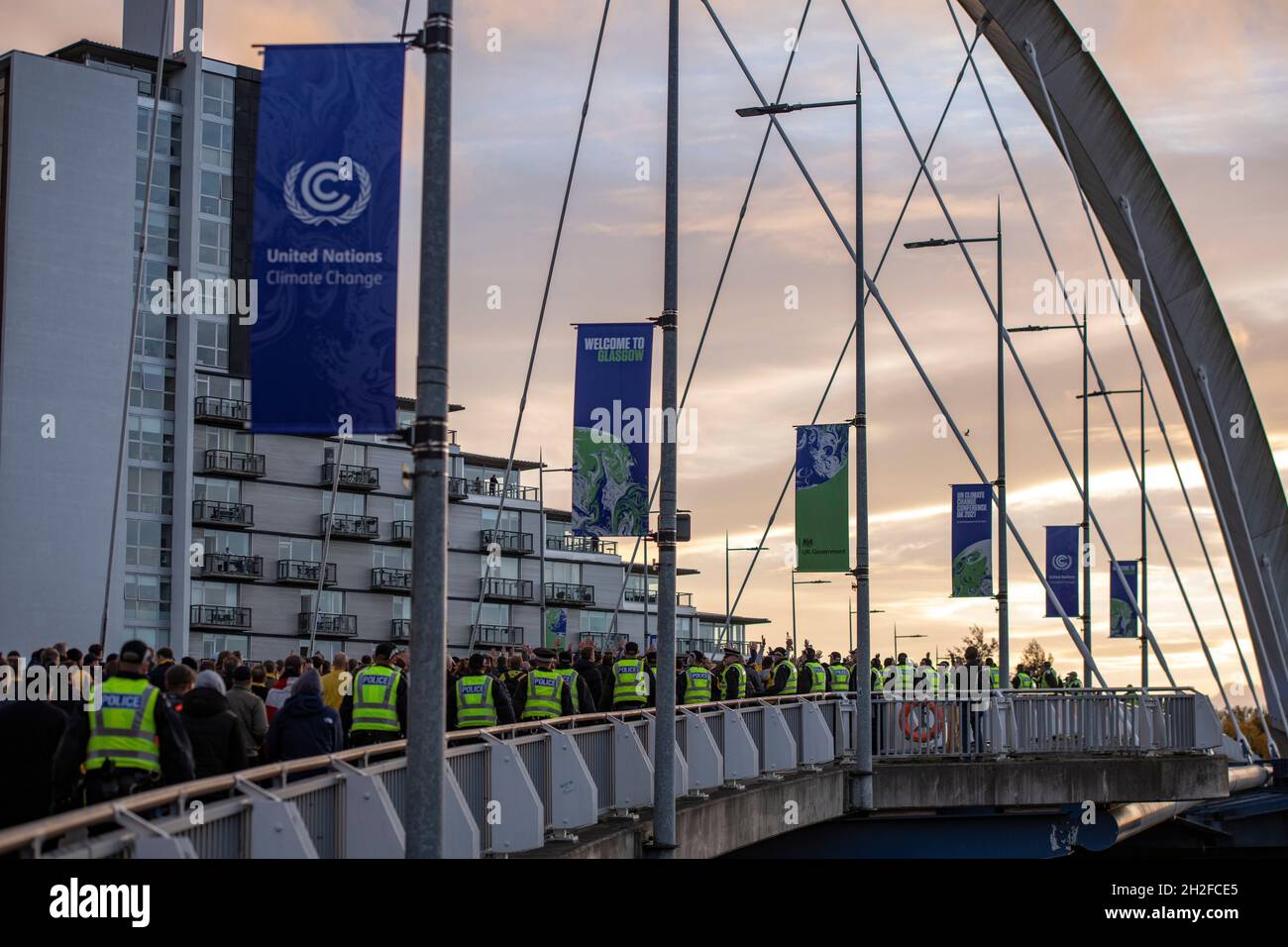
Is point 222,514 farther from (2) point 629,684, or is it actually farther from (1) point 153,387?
(2) point 629,684

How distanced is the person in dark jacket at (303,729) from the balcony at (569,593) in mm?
108312

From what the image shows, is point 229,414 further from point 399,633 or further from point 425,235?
point 425,235

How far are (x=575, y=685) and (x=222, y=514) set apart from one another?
75518 millimetres

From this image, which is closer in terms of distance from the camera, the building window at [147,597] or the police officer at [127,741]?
the police officer at [127,741]

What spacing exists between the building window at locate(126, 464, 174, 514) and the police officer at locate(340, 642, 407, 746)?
67.7m

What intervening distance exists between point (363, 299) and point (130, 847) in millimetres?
3063

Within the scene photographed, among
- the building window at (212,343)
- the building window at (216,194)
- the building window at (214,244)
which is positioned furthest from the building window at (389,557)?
the building window at (216,194)

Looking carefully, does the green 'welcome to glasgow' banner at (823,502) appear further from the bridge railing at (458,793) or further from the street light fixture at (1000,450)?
the street light fixture at (1000,450)

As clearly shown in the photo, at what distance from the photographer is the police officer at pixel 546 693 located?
19297 millimetres

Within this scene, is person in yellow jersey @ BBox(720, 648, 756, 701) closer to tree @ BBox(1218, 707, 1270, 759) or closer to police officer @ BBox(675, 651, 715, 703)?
police officer @ BBox(675, 651, 715, 703)

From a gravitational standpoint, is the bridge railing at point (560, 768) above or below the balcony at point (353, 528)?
below

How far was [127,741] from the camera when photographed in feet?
38.5
